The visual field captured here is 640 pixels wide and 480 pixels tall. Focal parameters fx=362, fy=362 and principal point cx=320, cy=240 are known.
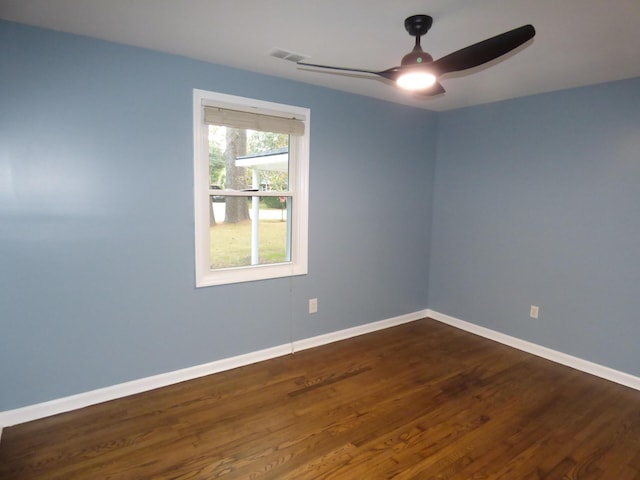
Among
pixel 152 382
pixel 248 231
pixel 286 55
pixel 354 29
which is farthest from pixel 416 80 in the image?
pixel 152 382

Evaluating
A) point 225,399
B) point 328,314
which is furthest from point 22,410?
point 328,314

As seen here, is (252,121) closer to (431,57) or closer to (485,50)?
(431,57)

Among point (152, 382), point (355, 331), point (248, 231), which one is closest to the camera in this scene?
point (152, 382)

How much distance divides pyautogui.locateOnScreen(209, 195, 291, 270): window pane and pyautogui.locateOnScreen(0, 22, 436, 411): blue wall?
0.22 m

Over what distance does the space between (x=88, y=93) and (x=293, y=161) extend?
1.58m

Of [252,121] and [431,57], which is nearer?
[431,57]

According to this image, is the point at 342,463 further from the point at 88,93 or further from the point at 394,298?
the point at 88,93

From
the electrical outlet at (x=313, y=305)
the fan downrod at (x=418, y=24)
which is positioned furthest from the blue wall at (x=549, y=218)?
the fan downrod at (x=418, y=24)

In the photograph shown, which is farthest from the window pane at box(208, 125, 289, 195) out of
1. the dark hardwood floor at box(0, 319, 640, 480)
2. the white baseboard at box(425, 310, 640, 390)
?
the white baseboard at box(425, 310, 640, 390)

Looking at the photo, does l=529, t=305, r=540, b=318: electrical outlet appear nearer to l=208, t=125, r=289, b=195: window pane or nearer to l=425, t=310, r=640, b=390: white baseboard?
l=425, t=310, r=640, b=390: white baseboard

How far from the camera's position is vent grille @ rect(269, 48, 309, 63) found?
242cm

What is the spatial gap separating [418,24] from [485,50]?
43cm

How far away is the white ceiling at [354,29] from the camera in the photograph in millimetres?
1813

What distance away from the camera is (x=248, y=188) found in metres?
3.06
